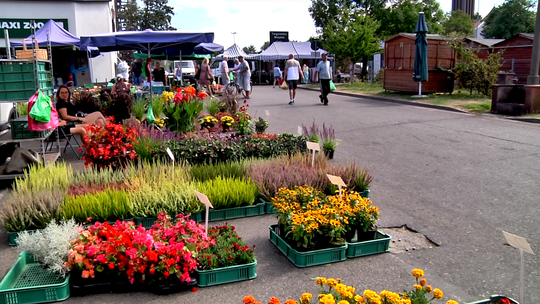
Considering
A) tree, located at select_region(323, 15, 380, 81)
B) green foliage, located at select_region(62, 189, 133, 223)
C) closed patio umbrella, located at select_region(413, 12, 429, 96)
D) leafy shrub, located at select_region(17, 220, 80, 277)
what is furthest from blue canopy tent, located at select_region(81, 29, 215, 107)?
tree, located at select_region(323, 15, 380, 81)

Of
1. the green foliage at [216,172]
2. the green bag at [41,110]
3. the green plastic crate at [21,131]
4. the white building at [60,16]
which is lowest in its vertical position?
the green foliage at [216,172]

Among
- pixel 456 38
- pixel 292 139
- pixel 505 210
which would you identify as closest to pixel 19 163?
pixel 292 139

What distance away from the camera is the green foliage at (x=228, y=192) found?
5.31m

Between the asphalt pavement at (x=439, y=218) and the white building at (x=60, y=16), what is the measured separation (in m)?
19.7

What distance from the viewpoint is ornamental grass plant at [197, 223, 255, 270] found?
12.8 ft

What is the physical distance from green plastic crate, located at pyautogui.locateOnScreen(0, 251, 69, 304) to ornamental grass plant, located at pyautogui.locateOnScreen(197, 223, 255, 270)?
43.3 inches

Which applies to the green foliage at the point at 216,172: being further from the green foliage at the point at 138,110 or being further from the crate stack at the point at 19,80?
the green foliage at the point at 138,110

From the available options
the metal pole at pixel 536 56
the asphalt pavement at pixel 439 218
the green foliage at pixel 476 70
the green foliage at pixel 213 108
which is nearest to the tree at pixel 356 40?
the green foliage at pixel 476 70

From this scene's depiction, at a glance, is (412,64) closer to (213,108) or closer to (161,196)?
(213,108)

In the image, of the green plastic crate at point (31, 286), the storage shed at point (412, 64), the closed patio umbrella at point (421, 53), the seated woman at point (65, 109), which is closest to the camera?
the green plastic crate at point (31, 286)

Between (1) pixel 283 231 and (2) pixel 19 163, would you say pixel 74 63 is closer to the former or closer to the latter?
(2) pixel 19 163

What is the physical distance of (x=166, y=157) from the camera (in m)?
7.13

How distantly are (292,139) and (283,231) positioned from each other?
341 cm

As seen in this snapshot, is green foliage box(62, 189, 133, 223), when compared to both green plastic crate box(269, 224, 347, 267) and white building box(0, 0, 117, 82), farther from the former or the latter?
white building box(0, 0, 117, 82)
